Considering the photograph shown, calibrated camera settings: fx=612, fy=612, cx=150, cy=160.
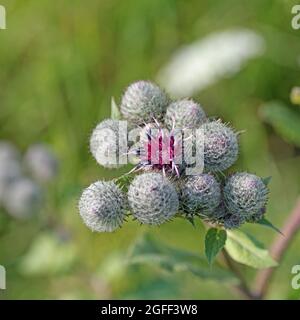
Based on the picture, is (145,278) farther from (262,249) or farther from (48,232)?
(262,249)

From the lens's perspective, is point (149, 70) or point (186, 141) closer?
point (186, 141)

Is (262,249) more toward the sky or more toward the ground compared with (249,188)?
more toward the ground

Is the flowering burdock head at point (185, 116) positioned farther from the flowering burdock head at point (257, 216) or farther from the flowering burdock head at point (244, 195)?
the flowering burdock head at point (257, 216)

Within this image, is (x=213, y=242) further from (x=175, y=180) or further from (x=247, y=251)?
(x=247, y=251)

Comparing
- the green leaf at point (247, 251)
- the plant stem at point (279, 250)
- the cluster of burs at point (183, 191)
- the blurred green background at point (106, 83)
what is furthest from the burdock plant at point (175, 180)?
the blurred green background at point (106, 83)

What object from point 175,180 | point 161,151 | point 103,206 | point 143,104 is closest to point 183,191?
point 175,180

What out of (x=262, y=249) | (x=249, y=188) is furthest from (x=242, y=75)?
(x=249, y=188)
